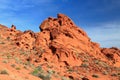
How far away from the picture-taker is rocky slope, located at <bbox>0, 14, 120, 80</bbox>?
134 feet

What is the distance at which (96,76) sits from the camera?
1554 inches

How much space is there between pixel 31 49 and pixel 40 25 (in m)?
8.44

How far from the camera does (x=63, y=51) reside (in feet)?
148

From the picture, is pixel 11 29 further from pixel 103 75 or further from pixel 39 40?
pixel 103 75

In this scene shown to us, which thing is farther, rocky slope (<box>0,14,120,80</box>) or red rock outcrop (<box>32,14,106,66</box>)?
red rock outcrop (<box>32,14,106,66</box>)

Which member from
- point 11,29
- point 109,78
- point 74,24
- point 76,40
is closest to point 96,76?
point 109,78

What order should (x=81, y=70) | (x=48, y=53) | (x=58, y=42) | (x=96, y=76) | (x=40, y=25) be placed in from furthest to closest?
(x=40, y=25)
(x=58, y=42)
(x=48, y=53)
(x=81, y=70)
(x=96, y=76)

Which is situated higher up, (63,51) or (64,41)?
(64,41)

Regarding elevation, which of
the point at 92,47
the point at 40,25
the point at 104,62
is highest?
the point at 40,25

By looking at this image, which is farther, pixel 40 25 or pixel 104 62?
pixel 40 25

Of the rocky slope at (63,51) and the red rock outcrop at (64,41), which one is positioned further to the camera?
the red rock outcrop at (64,41)

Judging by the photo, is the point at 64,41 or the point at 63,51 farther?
the point at 64,41

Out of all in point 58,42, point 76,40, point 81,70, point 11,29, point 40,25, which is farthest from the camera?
point 11,29

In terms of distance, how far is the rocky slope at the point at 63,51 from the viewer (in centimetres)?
4078
